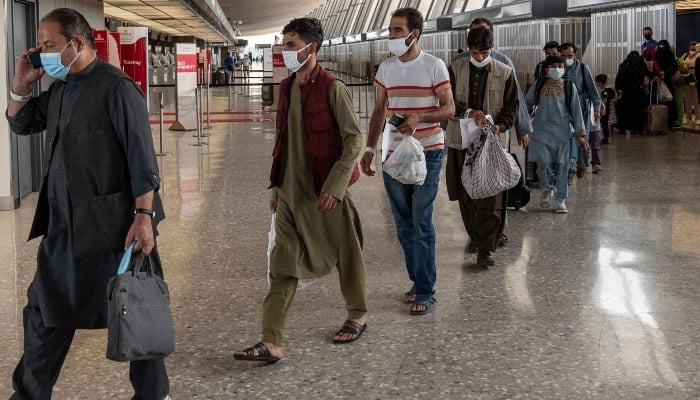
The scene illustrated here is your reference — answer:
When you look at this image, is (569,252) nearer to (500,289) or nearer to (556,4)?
(500,289)

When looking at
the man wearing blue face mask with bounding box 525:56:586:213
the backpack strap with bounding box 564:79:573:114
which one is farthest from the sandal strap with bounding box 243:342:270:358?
the backpack strap with bounding box 564:79:573:114

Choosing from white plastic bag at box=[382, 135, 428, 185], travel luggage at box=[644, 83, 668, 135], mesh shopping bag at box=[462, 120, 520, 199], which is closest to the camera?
white plastic bag at box=[382, 135, 428, 185]

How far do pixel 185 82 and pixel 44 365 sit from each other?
1527cm

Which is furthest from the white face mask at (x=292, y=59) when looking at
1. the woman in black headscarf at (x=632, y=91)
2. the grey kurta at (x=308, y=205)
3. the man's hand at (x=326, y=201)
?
the woman in black headscarf at (x=632, y=91)

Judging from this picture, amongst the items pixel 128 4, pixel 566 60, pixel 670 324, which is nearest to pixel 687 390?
pixel 670 324

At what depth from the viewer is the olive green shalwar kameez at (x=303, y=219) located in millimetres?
4426

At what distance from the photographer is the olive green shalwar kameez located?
4426 millimetres

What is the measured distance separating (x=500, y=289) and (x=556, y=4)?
42.3 ft

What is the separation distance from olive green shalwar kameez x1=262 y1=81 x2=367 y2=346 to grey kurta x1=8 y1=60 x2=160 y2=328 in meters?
1.08

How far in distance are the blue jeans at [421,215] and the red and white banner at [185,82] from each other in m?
13.4

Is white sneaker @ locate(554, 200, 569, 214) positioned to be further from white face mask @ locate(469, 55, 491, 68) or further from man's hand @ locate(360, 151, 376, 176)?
man's hand @ locate(360, 151, 376, 176)

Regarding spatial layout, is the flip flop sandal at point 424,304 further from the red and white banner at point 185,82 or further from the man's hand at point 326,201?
the red and white banner at point 185,82

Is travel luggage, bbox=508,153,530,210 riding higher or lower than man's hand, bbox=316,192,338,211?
lower

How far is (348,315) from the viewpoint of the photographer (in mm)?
4934
